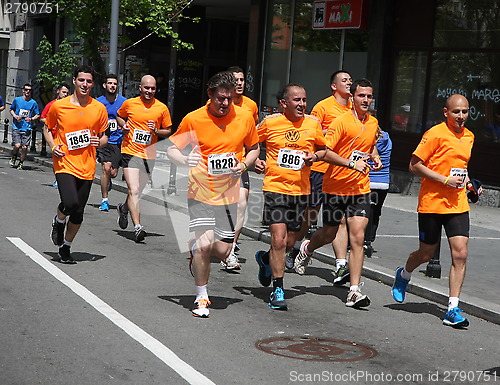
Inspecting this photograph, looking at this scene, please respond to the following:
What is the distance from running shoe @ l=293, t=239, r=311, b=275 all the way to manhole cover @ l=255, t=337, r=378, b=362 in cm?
273

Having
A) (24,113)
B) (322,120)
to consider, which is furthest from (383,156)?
(24,113)

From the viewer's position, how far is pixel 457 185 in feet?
25.4

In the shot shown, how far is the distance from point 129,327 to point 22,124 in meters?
15.2

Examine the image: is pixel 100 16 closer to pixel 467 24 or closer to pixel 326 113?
pixel 467 24

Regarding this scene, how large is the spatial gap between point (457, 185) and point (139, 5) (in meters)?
16.0

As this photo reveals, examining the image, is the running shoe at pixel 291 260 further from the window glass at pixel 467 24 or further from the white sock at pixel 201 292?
the window glass at pixel 467 24

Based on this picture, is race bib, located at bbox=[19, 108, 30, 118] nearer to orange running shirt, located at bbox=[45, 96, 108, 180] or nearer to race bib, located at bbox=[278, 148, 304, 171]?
orange running shirt, located at bbox=[45, 96, 108, 180]

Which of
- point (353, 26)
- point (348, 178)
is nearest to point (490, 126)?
point (353, 26)

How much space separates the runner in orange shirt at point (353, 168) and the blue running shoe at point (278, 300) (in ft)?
2.30

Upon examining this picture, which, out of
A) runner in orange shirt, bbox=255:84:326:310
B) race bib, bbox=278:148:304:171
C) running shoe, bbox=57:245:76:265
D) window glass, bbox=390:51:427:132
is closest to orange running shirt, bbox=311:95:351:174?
runner in orange shirt, bbox=255:84:326:310

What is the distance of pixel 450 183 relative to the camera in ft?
25.5

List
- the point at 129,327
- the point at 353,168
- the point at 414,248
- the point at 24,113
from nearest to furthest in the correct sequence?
1. the point at 129,327
2. the point at 353,168
3. the point at 414,248
4. the point at 24,113

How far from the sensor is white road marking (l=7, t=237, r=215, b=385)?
575 cm

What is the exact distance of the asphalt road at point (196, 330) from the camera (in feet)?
19.2
